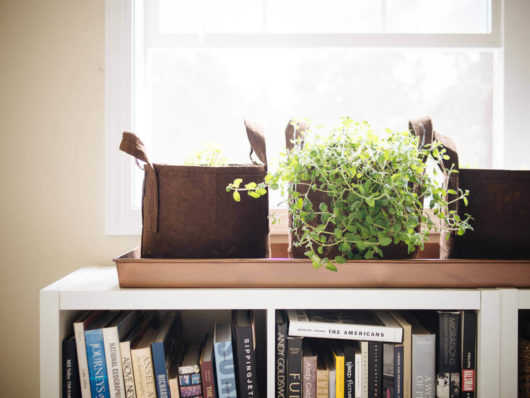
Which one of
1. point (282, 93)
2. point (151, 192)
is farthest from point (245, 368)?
point (282, 93)

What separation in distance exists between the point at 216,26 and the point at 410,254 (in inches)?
41.6

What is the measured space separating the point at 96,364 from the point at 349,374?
23.2 inches

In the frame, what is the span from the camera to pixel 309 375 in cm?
81

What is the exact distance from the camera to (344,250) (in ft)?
2.49

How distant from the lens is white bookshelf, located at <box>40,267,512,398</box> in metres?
0.77

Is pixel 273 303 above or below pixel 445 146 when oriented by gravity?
below

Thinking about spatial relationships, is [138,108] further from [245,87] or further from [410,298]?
[410,298]

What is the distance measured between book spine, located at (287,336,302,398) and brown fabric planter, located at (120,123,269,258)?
0.24 meters

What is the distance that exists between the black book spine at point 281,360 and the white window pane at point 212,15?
1.05 meters

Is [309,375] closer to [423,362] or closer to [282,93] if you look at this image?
[423,362]

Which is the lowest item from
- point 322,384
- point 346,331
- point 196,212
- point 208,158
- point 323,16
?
point 322,384

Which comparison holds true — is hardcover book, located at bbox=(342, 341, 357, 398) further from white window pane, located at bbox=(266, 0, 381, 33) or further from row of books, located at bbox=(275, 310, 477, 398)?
white window pane, located at bbox=(266, 0, 381, 33)

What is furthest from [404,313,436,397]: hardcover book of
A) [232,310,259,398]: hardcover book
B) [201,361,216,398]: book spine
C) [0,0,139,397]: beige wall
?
[0,0,139,397]: beige wall

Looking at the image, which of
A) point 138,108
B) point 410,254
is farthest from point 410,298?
point 138,108
